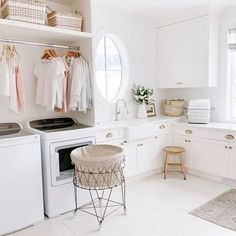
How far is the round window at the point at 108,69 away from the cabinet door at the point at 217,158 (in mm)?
1591

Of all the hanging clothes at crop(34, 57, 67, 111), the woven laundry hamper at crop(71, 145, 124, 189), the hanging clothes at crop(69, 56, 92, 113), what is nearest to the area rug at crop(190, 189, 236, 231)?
the woven laundry hamper at crop(71, 145, 124, 189)

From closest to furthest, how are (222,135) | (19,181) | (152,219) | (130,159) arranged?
(19,181)
(152,219)
(222,135)
(130,159)

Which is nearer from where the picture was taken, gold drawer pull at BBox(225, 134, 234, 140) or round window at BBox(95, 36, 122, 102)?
gold drawer pull at BBox(225, 134, 234, 140)

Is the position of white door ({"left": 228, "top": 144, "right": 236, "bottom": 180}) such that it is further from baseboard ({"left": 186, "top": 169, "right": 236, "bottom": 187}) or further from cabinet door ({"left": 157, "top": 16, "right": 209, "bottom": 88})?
cabinet door ({"left": 157, "top": 16, "right": 209, "bottom": 88})

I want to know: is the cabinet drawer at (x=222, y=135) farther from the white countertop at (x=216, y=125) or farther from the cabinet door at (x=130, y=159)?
the cabinet door at (x=130, y=159)

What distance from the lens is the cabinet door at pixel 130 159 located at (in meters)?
3.40

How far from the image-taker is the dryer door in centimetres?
255

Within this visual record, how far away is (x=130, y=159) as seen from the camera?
3.44m

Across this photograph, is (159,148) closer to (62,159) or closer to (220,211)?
(220,211)

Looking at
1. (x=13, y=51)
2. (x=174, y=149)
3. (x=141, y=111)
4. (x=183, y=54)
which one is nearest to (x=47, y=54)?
(x=13, y=51)

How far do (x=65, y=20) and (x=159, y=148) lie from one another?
2227 mm

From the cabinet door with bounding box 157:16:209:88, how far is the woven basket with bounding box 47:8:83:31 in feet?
5.58

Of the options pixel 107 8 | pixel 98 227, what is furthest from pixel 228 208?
pixel 107 8

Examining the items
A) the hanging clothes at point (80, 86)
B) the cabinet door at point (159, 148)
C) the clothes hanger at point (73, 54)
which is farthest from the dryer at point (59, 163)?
the cabinet door at point (159, 148)
